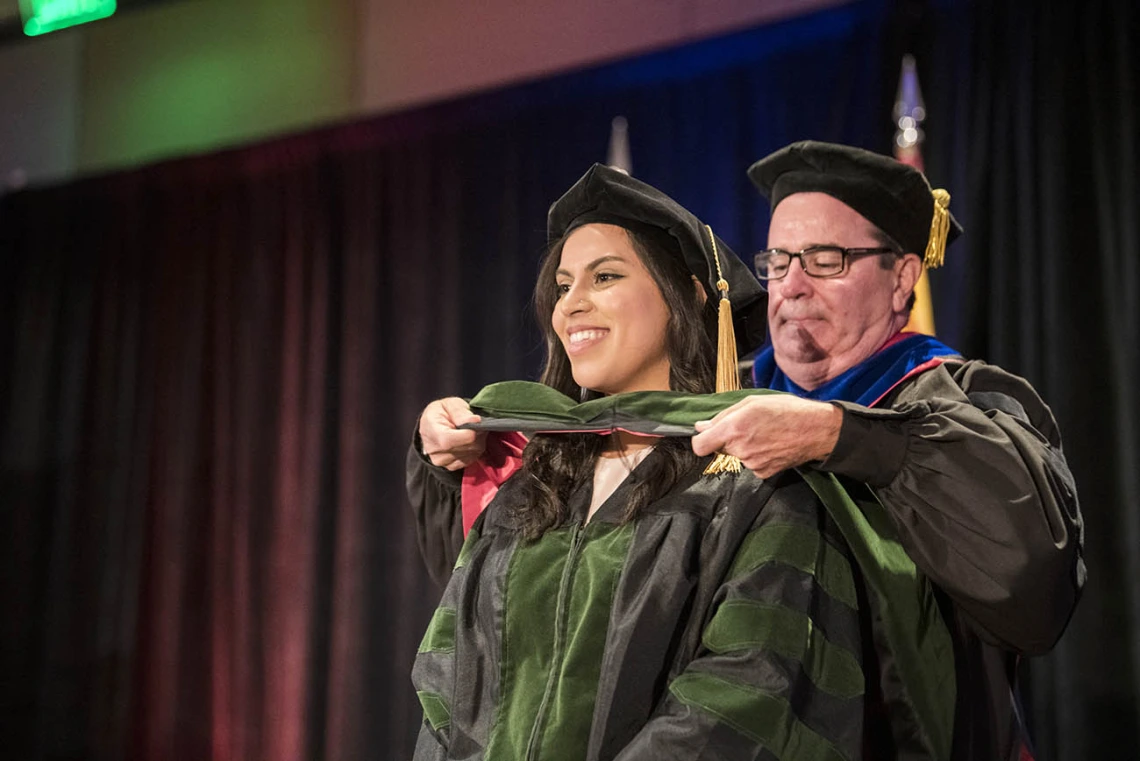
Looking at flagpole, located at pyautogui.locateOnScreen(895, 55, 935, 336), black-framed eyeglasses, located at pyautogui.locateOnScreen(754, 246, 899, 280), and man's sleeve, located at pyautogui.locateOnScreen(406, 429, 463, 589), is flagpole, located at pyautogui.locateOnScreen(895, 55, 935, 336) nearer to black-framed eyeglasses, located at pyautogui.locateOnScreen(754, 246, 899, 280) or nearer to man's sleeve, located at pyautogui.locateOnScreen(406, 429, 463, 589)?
black-framed eyeglasses, located at pyautogui.locateOnScreen(754, 246, 899, 280)

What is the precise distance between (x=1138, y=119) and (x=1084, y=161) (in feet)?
0.61

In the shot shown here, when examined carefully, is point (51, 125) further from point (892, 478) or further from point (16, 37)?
point (892, 478)

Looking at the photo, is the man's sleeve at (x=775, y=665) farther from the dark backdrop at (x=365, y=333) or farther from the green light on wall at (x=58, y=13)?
the green light on wall at (x=58, y=13)

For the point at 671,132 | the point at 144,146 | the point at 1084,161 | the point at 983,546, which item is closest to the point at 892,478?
the point at 983,546

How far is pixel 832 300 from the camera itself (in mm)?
2795

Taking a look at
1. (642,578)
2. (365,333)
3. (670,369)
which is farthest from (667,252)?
(365,333)

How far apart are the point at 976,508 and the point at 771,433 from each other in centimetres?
39

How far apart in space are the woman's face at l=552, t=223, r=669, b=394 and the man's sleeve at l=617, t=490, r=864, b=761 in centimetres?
43

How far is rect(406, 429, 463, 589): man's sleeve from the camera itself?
Answer: 2506mm

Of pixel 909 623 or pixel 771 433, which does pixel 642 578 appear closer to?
pixel 771 433

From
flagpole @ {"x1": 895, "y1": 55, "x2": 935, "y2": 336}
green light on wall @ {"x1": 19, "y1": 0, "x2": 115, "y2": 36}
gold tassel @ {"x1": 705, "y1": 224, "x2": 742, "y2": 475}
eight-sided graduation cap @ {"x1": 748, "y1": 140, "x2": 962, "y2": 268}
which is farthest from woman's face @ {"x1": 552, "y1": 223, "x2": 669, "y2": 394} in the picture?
green light on wall @ {"x1": 19, "y1": 0, "x2": 115, "y2": 36}

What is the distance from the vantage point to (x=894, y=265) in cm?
286

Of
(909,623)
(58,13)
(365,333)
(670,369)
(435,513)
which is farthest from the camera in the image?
(58,13)

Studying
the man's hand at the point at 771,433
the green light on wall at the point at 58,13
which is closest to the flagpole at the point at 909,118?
the man's hand at the point at 771,433
